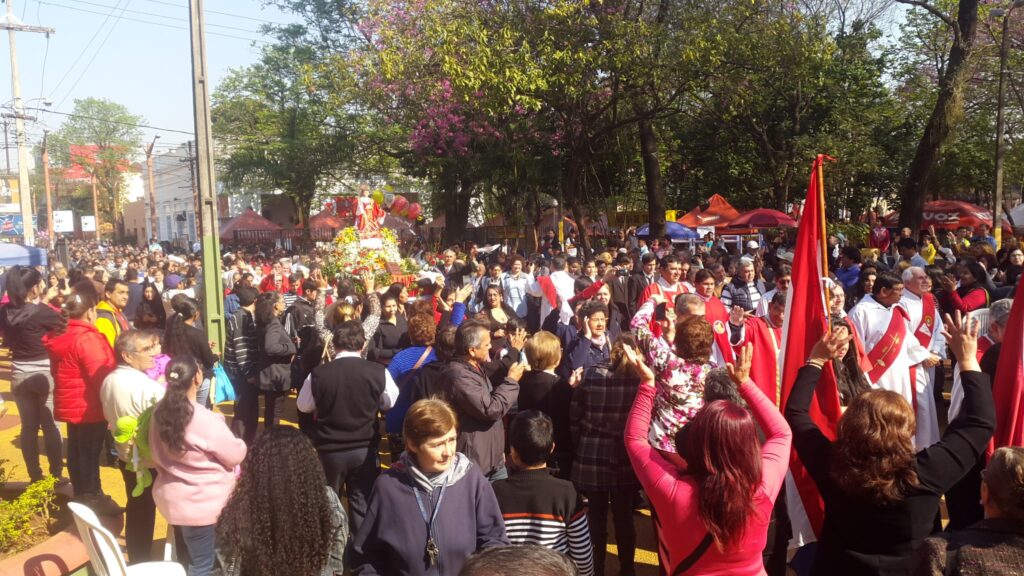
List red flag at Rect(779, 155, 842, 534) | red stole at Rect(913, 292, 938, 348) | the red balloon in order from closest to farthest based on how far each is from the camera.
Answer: red flag at Rect(779, 155, 842, 534), red stole at Rect(913, 292, 938, 348), the red balloon

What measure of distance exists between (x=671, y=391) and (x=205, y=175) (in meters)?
5.51

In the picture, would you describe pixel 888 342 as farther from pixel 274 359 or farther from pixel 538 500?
pixel 274 359

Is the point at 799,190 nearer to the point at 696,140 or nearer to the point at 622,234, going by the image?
the point at 696,140

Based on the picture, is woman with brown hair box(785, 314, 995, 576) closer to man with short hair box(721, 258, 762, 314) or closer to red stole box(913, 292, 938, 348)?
red stole box(913, 292, 938, 348)

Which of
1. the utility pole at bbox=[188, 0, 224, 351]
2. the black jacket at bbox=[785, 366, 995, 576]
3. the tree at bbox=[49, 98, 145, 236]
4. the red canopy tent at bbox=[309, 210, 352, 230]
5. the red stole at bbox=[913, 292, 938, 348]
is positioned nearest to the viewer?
the black jacket at bbox=[785, 366, 995, 576]

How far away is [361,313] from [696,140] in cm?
2247

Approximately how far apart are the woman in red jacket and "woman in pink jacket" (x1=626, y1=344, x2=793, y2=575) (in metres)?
4.28

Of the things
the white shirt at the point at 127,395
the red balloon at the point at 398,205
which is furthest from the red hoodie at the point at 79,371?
the red balloon at the point at 398,205

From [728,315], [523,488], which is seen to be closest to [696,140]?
[728,315]

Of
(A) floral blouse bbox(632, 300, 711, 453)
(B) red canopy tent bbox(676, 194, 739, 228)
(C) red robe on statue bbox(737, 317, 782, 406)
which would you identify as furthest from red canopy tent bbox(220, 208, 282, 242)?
(A) floral blouse bbox(632, 300, 711, 453)

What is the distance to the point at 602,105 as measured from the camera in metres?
17.3

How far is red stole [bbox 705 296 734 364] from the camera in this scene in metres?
5.64

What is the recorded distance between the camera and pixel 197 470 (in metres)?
3.91

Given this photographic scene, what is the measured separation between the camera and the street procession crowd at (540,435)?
287 cm
